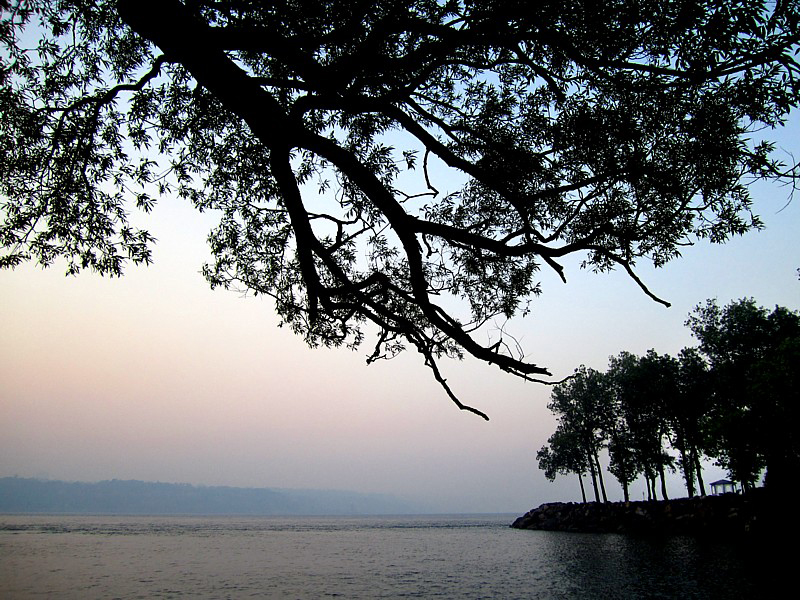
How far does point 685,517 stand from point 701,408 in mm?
10046

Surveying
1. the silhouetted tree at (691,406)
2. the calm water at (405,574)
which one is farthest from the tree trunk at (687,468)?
the calm water at (405,574)

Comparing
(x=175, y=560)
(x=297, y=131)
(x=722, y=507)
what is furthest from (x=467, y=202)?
(x=722, y=507)

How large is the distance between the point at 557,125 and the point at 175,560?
3863cm

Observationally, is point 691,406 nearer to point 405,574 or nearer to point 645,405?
point 645,405

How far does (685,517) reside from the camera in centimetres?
4262

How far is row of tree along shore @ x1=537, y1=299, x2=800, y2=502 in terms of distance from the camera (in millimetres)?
31672

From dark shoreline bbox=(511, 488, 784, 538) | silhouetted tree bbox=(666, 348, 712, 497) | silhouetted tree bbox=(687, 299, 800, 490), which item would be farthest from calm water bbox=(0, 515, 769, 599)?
silhouetted tree bbox=(666, 348, 712, 497)

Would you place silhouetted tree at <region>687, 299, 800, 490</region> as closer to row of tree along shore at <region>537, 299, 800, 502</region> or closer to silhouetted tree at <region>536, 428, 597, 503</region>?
row of tree along shore at <region>537, 299, 800, 502</region>

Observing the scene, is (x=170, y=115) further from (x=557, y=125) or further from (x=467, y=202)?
(x=557, y=125)

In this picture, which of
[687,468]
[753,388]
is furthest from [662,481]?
[753,388]

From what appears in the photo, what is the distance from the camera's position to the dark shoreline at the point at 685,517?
34.1 meters

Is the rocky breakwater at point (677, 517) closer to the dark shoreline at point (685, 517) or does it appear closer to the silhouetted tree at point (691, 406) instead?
the dark shoreline at point (685, 517)

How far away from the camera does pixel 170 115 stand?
28.4ft

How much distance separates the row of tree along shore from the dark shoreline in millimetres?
2026
